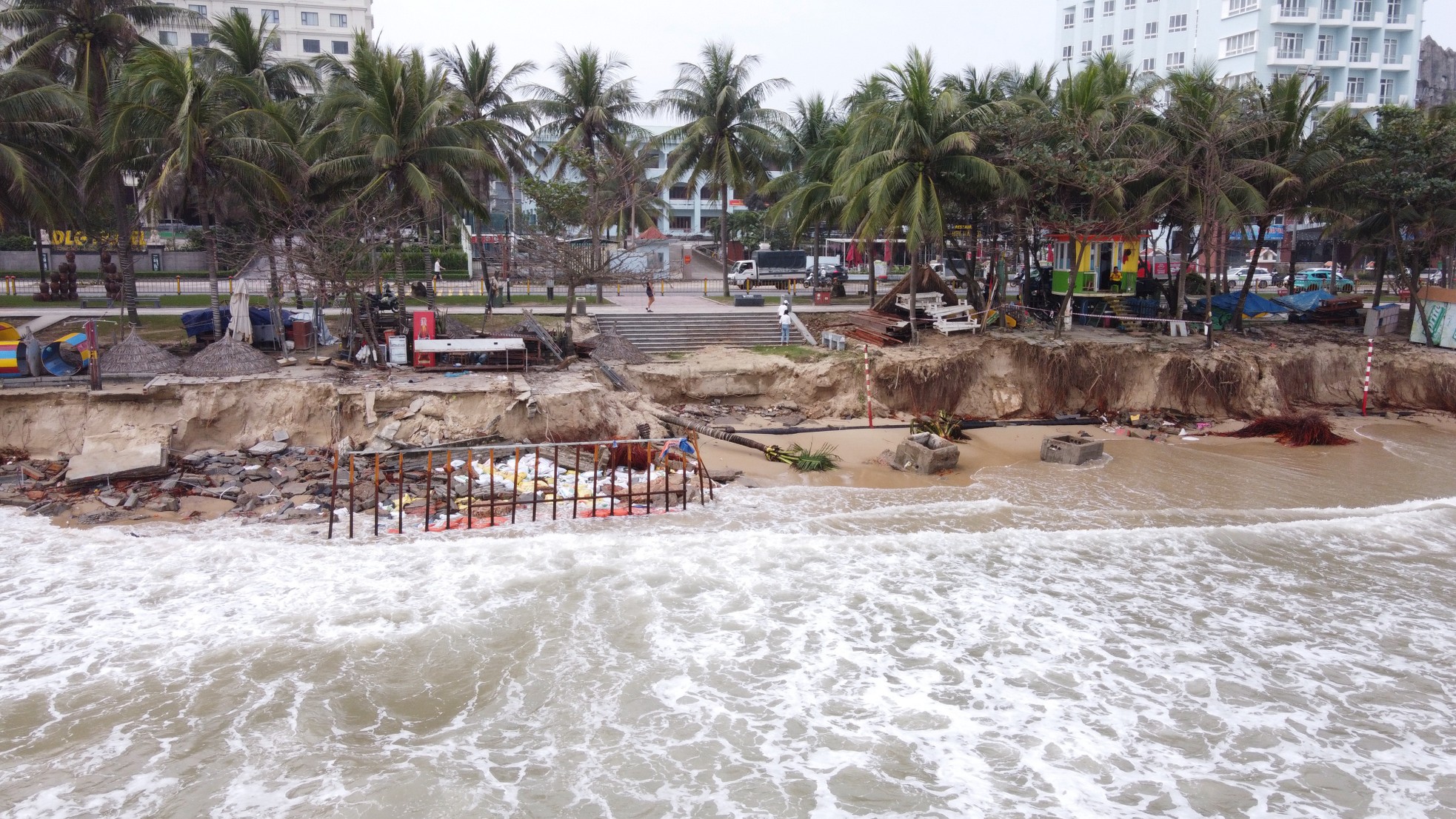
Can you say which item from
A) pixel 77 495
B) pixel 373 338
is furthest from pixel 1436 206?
pixel 77 495

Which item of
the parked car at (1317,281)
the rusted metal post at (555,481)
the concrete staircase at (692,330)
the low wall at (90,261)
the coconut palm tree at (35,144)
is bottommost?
the rusted metal post at (555,481)

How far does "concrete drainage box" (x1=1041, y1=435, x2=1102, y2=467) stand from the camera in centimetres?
2038

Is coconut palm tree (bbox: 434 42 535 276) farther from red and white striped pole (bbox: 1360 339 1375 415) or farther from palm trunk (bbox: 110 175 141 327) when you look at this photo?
red and white striped pole (bbox: 1360 339 1375 415)

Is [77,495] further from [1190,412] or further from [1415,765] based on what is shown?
[1190,412]

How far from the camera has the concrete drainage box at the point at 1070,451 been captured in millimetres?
20375

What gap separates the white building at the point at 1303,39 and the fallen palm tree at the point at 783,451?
45.7 meters

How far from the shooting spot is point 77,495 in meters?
16.2

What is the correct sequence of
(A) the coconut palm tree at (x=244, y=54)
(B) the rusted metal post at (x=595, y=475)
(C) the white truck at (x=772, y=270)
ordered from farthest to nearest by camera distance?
1. (C) the white truck at (x=772, y=270)
2. (A) the coconut palm tree at (x=244, y=54)
3. (B) the rusted metal post at (x=595, y=475)

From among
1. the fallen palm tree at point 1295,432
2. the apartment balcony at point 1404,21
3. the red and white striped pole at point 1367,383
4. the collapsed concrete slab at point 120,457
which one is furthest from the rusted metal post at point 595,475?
the apartment balcony at point 1404,21

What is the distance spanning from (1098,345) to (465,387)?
1727cm

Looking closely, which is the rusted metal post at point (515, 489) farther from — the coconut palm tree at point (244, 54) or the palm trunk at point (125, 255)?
the coconut palm tree at point (244, 54)

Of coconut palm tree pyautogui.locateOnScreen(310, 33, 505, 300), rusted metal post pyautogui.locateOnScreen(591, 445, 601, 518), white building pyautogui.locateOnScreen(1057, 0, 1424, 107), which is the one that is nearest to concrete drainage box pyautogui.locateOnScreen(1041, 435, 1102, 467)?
rusted metal post pyautogui.locateOnScreen(591, 445, 601, 518)

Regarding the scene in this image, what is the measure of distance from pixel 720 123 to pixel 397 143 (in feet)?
43.9

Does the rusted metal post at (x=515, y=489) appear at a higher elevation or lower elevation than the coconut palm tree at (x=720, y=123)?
lower
